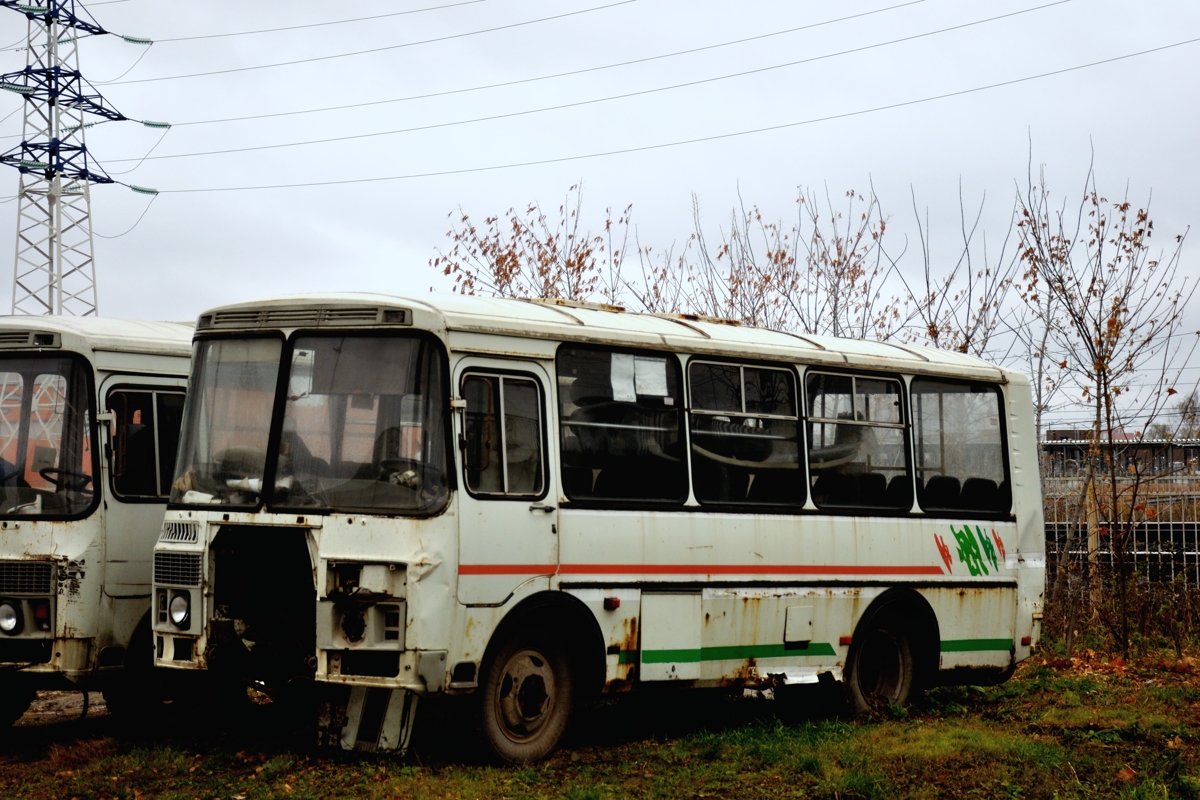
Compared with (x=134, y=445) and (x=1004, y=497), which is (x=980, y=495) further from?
(x=134, y=445)

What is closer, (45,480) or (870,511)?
(45,480)

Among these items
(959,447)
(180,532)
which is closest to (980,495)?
(959,447)

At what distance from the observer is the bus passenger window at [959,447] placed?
11.7 metres

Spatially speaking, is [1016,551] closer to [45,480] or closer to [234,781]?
[234,781]

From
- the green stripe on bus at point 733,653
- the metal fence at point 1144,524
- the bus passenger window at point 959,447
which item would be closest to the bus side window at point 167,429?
the green stripe on bus at point 733,653

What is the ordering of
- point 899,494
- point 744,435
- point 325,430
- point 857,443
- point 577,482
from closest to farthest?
point 325,430
point 577,482
point 744,435
point 857,443
point 899,494

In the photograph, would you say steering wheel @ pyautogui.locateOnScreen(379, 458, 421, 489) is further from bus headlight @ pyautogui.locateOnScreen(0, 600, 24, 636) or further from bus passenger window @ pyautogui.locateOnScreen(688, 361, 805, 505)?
bus headlight @ pyautogui.locateOnScreen(0, 600, 24, 636)

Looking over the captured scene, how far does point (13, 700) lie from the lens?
10.2 m

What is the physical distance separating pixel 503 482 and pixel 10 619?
137 inches

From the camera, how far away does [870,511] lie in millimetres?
11156

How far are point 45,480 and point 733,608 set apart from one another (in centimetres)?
488

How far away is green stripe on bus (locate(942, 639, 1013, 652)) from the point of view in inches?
460

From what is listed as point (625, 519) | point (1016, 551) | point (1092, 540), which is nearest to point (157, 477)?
point (625, 519)

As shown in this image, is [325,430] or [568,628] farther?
[568,628]
